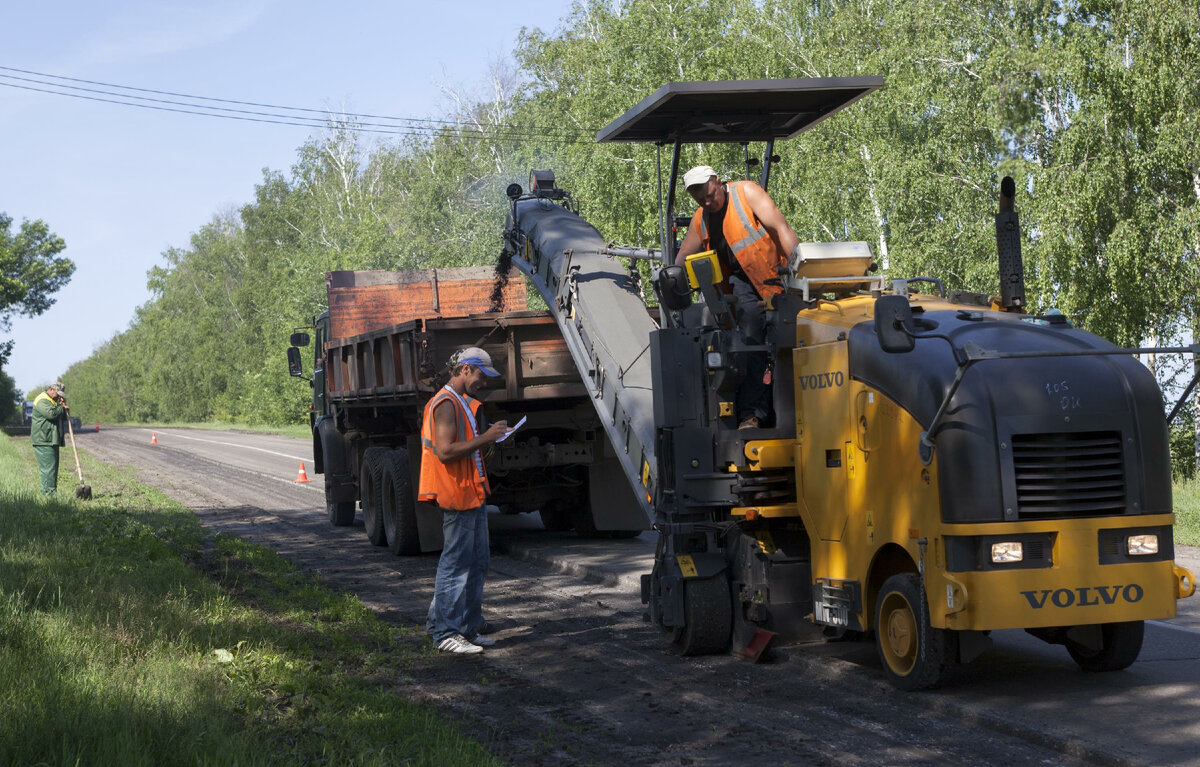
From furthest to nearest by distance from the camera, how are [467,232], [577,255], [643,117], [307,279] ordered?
[307,279]
[467,232]
[577,255]
[643,117]

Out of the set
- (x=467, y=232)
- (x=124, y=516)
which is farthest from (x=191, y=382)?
(x=124, y=516)

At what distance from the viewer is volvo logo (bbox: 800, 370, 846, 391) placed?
21.9 feet

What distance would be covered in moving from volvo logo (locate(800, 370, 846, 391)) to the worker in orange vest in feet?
6.85

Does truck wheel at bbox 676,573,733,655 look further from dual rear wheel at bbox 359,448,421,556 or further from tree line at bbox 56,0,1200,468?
tree line at bbox 56,0,1200,468

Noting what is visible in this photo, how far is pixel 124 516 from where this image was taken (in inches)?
594

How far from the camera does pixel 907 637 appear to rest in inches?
252

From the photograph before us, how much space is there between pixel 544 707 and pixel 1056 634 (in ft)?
8.86

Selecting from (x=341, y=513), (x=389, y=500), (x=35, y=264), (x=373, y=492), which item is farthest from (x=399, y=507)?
(x=35, y=264)

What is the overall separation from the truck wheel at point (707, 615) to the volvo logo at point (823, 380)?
134 cm

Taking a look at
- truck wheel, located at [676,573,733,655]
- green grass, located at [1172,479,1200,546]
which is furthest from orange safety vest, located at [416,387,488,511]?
green grass, located at [1172,479,1200,546]

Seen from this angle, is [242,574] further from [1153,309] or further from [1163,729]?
[1153,309]

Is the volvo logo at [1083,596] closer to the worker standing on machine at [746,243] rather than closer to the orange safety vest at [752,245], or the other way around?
the worker standing on machine at [746,243]

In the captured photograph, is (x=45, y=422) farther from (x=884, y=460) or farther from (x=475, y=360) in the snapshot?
(x=884, y=460)

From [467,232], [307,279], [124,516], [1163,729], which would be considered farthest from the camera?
[307,279]
